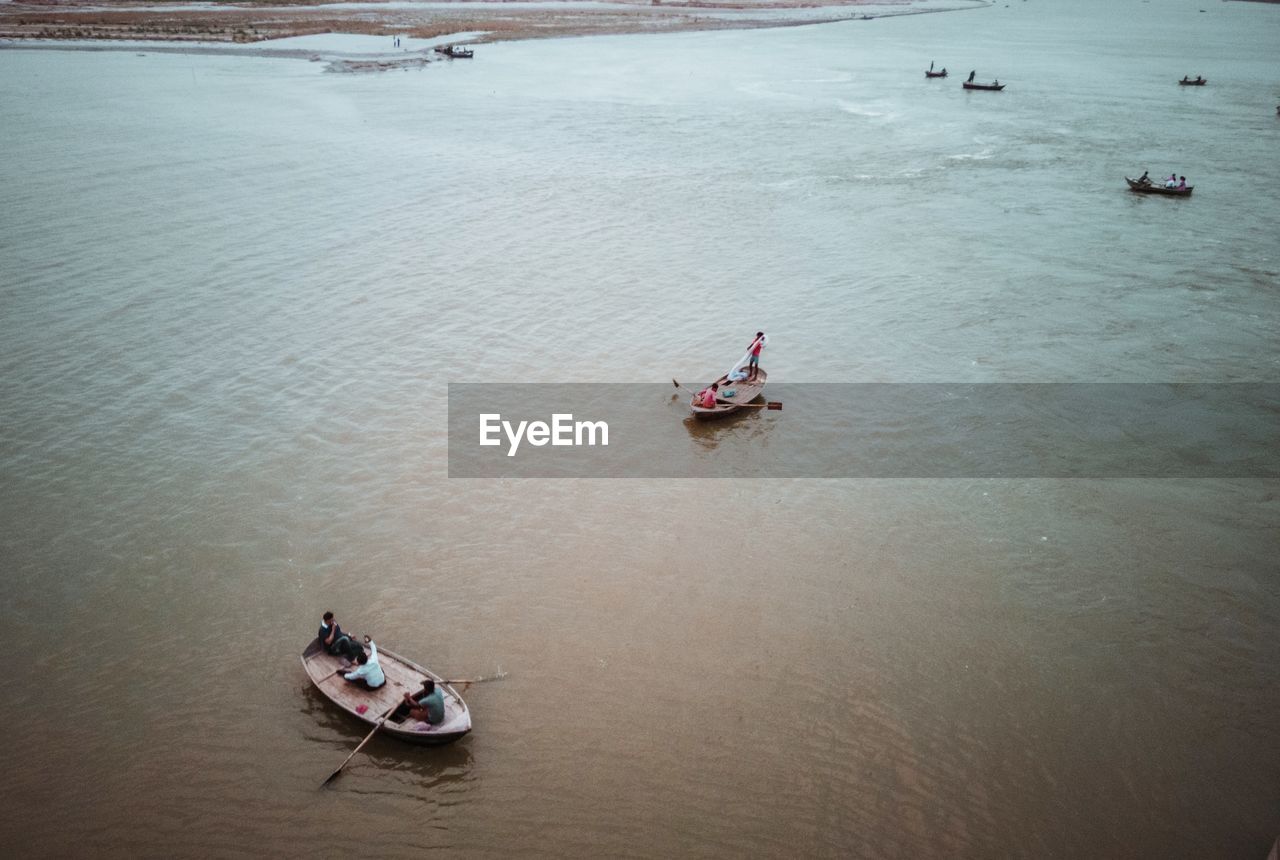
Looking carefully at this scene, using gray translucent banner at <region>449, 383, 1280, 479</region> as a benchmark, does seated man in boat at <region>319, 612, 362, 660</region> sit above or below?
below

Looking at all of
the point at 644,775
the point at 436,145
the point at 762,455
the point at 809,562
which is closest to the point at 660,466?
the point at 762,455

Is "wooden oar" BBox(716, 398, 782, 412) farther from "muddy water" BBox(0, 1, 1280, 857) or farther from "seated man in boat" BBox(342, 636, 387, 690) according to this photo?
"seated man in boat" BBox(342, 636, 387, 690)

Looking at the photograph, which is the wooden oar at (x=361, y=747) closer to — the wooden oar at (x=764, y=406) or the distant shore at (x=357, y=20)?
the wooden oar at (x=764, y=406)

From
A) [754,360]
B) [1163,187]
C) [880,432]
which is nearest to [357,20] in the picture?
[1163,187]

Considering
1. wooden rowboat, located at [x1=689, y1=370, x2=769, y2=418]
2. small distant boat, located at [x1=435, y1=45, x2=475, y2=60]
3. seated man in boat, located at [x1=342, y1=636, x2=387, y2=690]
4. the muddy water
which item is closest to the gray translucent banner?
wooden rowboat, located at [x1=689, y1=370, x2=769, y2=418]

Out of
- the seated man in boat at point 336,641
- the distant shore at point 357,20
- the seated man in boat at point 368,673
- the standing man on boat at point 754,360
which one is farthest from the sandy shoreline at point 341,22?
the seated man in boat at point 368,673

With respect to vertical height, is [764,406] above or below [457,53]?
below

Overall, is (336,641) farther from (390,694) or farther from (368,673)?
(390,694)
